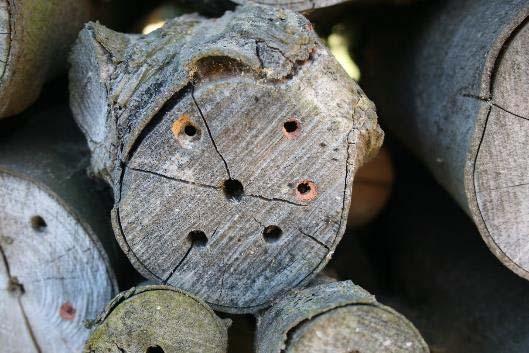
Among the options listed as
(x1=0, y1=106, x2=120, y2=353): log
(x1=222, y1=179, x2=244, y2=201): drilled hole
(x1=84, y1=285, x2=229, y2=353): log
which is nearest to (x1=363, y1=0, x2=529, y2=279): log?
(x1=222, y1=179, x2=244, y2=201): drilled hole

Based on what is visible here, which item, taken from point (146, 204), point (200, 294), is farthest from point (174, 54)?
point (200, 294)

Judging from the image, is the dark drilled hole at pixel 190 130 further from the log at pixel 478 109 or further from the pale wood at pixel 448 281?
the pale wood at pixel 448 281

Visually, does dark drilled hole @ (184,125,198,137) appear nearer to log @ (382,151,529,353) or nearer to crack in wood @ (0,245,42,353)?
crack in wood @ (0,245,42,353)

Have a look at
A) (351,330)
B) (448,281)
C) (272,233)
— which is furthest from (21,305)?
(448,281)

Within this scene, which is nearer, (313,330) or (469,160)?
(313,330)

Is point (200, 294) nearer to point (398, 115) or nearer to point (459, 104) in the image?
point (459, 104)

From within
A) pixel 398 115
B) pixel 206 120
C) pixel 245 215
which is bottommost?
pixel 398 115

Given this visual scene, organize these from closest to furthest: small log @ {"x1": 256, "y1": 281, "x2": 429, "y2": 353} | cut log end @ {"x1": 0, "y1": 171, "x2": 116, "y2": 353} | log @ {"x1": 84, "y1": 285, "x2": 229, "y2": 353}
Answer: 1. small log @ {"x1": 256, "y1": 281, "x2": 429, "y2": 353}
2. log @ {"x1": 84, "y1": 285, "x2": 229, "y2": 353}
3. cut log end @ {"x1": 0, "y1": 171, "x2": 116, "y2": 353}
